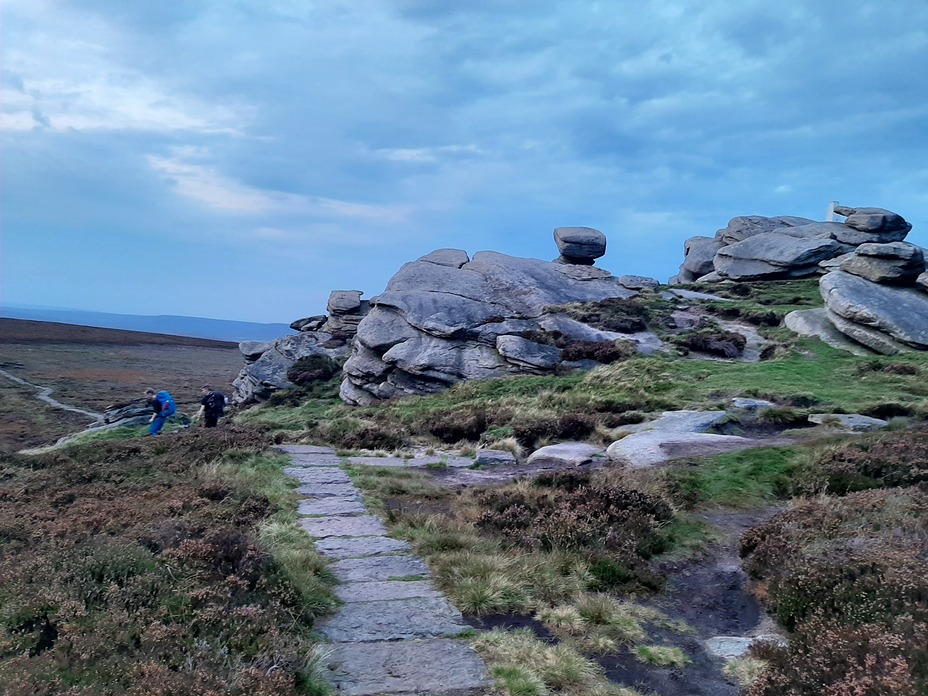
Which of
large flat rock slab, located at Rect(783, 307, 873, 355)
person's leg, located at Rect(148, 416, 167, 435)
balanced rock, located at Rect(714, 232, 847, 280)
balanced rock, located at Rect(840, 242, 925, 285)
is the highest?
balanced rock, located at Rect(714, 232, 847, 280)

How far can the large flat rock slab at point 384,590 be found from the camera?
7.82 meters

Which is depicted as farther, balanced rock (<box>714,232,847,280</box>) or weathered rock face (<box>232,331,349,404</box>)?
balanced rock (<box>714,232,847,280</box>)

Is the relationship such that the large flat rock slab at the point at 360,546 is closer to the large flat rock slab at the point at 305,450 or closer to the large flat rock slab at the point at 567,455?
the large flat rock slab at the point at 567,455

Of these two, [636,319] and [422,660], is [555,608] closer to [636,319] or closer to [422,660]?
[422,660]

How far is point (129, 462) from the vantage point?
1412cm

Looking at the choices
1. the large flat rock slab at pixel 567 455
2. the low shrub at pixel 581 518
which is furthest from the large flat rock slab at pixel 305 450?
the low shrub at pixel 581 518

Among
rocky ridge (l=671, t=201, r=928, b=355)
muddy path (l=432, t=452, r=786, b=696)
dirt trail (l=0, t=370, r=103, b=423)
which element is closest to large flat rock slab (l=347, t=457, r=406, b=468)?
muddy path (l=432, t=452, r=786, b=696)

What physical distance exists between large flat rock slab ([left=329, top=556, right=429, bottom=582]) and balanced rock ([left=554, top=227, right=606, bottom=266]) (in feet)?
154

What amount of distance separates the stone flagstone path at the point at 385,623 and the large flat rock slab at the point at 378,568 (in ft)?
0.04

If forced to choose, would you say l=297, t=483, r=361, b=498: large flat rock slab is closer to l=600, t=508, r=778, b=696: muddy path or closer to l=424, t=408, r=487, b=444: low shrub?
l=600, t=508, r=778, b=696: muddy path

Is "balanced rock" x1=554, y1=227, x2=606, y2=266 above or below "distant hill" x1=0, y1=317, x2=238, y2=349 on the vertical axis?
above

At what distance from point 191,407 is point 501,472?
41.3 metres

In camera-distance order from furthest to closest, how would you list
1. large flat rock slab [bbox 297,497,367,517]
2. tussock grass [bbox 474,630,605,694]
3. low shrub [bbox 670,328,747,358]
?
low shrub [bbox 670,328,747,358] → large flat rock slab [bbox 297,497,367,517] → tussock grass [bbox 474,630,605,694]

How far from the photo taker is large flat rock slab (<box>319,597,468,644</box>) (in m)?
6.84
